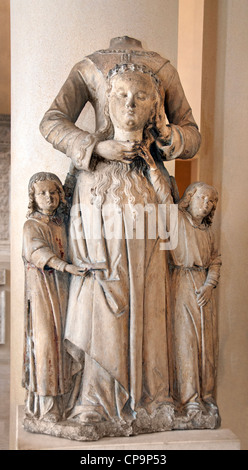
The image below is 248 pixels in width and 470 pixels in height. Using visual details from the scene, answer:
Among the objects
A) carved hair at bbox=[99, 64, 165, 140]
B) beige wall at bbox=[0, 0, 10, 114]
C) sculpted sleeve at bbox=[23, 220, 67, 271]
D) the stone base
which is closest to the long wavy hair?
carved hair at bbox=[99, 64, 165, 140]

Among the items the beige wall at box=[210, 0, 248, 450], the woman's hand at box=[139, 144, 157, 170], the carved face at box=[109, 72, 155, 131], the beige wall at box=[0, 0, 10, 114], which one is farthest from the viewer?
the beige wall at box=[0, 0, 10, 114]

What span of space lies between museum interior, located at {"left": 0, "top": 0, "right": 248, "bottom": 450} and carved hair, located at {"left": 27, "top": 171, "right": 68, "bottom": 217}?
943 millimetres

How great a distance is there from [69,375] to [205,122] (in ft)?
6.41

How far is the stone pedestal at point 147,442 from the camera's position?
9.69 feet

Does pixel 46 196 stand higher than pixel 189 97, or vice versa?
pixel 189 97

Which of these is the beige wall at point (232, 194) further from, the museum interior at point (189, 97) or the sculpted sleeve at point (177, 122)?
the sculpted sleeve at point (177, 122)

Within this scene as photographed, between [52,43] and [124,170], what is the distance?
4.20 ft

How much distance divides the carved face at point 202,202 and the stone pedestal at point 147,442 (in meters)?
0.95

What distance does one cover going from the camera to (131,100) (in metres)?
2.95

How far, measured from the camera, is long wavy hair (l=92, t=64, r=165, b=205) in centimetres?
305

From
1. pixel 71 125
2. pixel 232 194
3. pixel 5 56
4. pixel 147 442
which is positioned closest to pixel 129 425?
pixel 147 442

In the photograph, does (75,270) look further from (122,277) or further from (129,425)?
(129,425)

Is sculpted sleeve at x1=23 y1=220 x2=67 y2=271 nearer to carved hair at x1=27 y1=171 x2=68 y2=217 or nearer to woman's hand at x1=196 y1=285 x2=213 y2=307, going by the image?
carved hair at x1=27 y1=171 x2=68 y2=217

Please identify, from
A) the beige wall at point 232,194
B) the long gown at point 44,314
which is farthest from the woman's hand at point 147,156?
the beige wall at point 232,194
